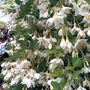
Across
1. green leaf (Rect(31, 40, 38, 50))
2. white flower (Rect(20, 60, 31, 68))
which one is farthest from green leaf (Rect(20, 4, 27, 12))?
white flower (Rect(20, 60, 31, 68))

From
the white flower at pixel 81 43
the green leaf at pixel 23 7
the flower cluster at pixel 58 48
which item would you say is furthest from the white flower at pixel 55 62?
the green leaf at pixel 23 7

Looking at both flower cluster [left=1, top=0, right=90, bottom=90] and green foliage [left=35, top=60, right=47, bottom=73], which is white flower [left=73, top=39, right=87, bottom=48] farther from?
green foliage [left=35, top=60, right=47, bottom=73]

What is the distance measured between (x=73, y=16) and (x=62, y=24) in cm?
9

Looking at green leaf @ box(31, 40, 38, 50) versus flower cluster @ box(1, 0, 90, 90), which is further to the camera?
green leaf @ box(31, 40, 38, 50)

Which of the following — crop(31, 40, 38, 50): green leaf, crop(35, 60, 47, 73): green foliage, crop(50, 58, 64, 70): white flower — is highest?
crop(31, 40, 38, 50): green leaf

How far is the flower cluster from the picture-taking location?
57 cm

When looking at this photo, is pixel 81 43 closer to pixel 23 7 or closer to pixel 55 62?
pixel 55 62

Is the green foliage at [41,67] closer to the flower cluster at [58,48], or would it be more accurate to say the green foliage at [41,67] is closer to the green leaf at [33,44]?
the flower cluster at [58,48]

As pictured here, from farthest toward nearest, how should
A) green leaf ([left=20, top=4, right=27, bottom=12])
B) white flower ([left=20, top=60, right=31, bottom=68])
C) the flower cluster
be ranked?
green leaf ([left=20, top=4, right=27, bottom=12]), white flower ([left=20, top=60, right=31, bottom=68]), the flower cluster

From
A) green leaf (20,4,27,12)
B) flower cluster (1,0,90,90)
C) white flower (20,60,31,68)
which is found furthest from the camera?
green leaf (20,4,27,12)

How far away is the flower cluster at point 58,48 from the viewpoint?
572 millimetres

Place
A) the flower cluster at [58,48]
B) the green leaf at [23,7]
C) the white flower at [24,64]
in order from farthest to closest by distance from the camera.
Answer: the green leaf at [23,7]
the white flower at [24,64]
the flower cluster at [58,48]

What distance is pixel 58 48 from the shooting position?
2.17ft

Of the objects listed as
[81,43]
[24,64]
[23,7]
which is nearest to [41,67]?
[24,64]
